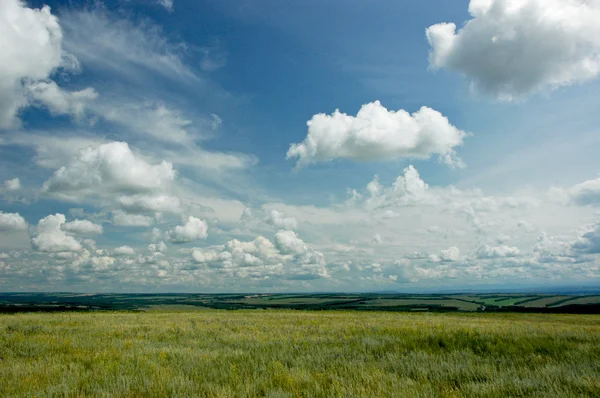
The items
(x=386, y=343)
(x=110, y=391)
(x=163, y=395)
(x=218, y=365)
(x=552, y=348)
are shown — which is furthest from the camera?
(x=386, y=343)

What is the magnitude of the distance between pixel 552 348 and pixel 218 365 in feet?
31.8

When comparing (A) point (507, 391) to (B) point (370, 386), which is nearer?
(A) point (507, 391)

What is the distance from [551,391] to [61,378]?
945 centimetres

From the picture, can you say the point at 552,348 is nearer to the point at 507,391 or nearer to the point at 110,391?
the point at 507,391

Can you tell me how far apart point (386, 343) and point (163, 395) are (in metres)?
7.94

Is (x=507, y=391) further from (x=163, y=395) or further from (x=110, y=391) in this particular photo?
(x=110, y=391)

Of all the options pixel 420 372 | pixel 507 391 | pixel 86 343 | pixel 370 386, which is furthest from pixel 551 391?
pixel 86 343

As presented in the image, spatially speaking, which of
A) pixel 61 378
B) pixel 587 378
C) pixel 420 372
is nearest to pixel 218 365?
pixel 61 378

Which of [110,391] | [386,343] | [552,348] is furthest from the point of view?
[386,343]

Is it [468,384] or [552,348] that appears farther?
[552,348]

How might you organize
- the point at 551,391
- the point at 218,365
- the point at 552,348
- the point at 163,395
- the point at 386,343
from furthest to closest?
the point at 386,343 < the point at 552,348 < the point at 218,365 < the point at 163,395 < the point at 551,391

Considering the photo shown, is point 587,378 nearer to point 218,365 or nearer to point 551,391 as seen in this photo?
point 551,391

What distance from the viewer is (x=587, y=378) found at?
6.79 metres

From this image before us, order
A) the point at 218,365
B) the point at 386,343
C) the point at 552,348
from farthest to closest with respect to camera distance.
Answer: the point at 386,343
the point at 552,348
the point at 218,365
